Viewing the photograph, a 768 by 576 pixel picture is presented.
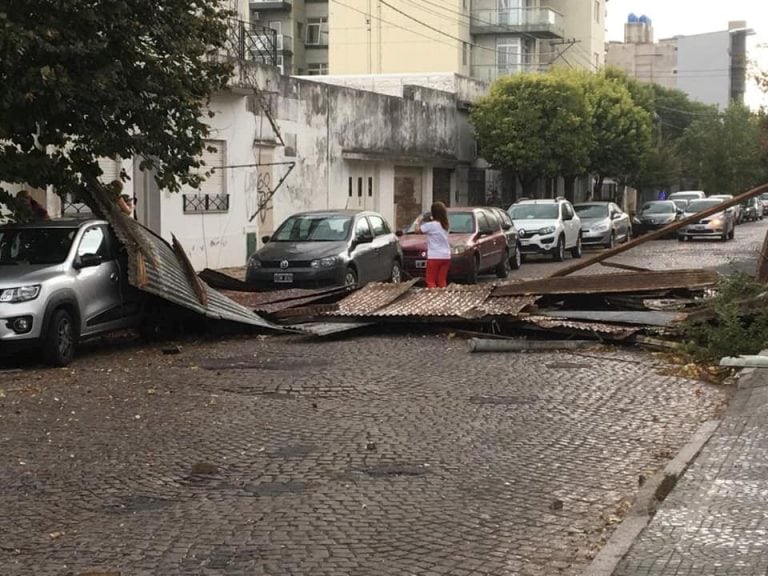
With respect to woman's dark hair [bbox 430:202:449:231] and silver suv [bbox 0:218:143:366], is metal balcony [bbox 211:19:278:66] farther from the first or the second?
silver suv [bbox 0:218:143:366]

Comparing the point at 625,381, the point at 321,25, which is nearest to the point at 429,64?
the point at 321,25

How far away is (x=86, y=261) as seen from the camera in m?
12.8

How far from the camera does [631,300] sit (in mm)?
14836

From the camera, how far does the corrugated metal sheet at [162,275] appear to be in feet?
43.4

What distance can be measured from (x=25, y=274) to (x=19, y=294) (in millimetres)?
381

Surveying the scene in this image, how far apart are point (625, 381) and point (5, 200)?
833 centimetres

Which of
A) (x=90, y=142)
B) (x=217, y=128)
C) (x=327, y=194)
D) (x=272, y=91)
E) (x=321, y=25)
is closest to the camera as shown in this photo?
(x=90, y=142)

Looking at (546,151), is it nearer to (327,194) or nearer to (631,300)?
(327,194)

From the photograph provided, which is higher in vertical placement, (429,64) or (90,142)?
(429,64)

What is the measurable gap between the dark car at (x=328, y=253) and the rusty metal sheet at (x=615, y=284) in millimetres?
3944

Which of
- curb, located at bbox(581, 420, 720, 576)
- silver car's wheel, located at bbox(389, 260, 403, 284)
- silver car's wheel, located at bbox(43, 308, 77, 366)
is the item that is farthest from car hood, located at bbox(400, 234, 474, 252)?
curb, located at bbox(581, 420, 720, 576)

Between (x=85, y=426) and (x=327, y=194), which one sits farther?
(x=327, y=194)

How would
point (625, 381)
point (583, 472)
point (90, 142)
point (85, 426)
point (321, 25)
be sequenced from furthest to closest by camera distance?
1. point (321, 25)
2. point (90, 142)
3. point (625, 381)
4. point (85, 426)
5. point (583, 472)

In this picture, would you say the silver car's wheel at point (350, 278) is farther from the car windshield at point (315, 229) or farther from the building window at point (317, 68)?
the building window at point (317, 68)
